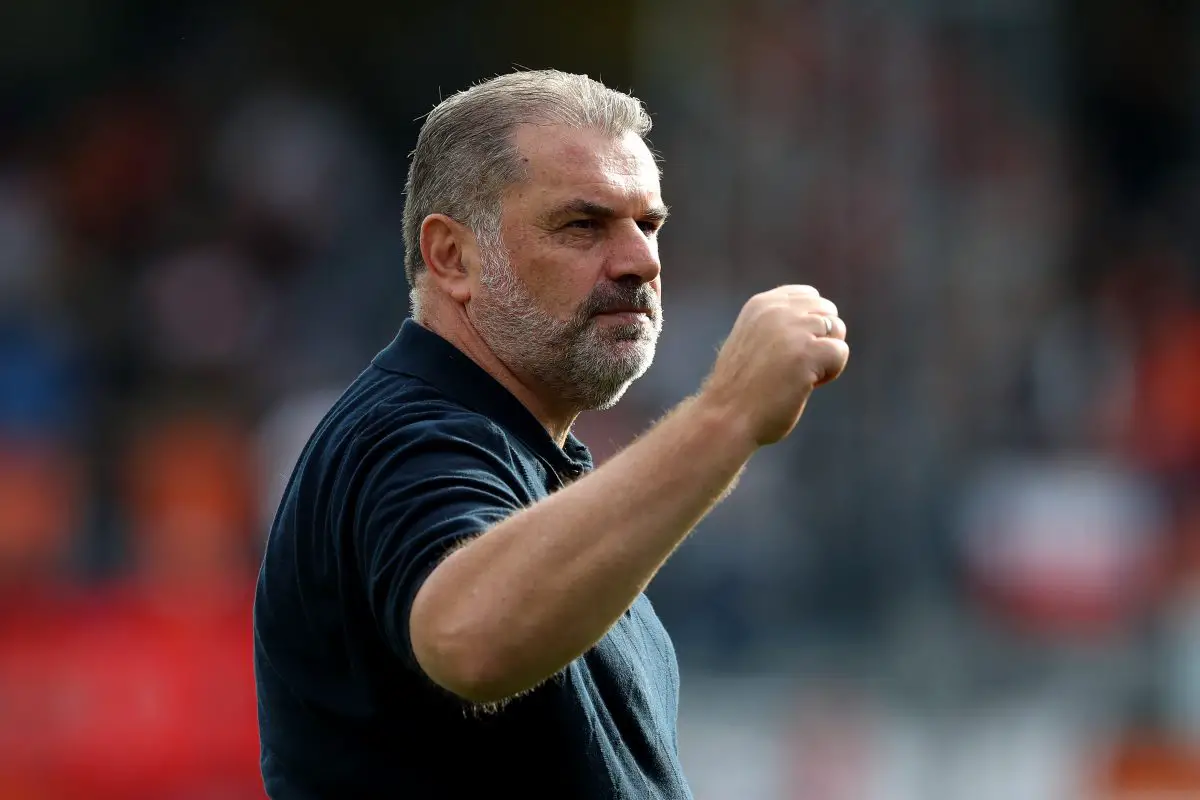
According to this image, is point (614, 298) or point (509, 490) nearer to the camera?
point (509, 490)

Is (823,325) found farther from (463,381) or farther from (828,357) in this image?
(463,381)

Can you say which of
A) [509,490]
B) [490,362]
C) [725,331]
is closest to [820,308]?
[509,490]

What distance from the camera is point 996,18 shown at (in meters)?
10.1

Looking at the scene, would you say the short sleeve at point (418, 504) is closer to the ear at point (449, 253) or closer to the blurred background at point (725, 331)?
A: the ear at point (449, 253)

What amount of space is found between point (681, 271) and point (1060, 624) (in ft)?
9.63

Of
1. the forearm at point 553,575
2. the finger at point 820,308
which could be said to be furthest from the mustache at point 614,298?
the forearm at point 553,575

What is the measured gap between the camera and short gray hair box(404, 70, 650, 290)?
8.42 feet

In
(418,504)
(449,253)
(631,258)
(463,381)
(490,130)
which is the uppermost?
(490,130)

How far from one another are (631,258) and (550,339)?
0.16m

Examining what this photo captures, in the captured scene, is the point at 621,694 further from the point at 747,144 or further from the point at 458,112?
the point at 747,144

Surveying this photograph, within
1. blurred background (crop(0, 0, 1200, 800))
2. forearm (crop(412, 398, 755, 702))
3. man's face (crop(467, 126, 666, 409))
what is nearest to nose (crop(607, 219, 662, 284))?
man's face (crop(467, 126, 666, 409))

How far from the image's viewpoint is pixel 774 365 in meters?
1.95

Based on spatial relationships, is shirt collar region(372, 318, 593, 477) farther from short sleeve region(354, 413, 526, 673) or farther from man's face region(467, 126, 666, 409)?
short sleeve region(354, 413, 526, 673)

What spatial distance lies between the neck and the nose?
8.3 inches
